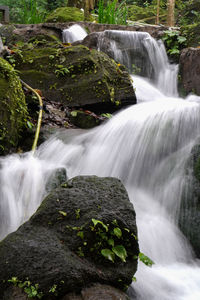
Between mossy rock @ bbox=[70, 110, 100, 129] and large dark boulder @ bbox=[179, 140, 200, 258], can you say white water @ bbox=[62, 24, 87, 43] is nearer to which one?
mossy rock @ bbox=[70, 110, 100, 129]

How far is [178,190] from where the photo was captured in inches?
139

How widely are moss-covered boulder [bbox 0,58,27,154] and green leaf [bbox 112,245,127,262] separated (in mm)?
2271

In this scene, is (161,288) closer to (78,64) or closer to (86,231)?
(86,231)

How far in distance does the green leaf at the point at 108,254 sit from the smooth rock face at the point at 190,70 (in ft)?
18.4

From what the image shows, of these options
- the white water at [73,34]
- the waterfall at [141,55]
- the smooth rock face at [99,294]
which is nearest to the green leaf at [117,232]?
the smooth rock face at [99,294]

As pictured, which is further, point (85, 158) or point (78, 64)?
point (78, 64)

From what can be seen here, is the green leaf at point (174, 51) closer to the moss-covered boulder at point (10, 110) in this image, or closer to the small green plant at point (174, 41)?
the small green plant at point (174, 41)

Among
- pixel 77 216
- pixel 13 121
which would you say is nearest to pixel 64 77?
pixel 13 121

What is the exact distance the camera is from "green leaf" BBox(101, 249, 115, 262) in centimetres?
214

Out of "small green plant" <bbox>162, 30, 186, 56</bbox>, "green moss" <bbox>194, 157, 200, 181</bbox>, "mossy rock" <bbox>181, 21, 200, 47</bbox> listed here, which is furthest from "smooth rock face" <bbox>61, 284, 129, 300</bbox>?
"mossy rock" <bbox>181, 21, 200, 47</bbox>

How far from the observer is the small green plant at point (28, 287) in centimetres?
185

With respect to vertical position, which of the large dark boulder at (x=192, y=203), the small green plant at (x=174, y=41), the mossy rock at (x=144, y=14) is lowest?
the large dark boulder at (x=192, y=203)

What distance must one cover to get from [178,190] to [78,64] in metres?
3.32

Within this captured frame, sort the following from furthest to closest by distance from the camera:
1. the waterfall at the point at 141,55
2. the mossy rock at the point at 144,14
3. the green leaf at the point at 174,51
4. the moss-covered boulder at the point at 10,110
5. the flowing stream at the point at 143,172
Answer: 1. the mossy rock at the point at 144,14
2. the green leaf at the point at 174,51
3. the waterfall at the point at 141,55
4. the moss-covered boulder at the point at 10,110
5. the flowing stream at the point at 143,172
